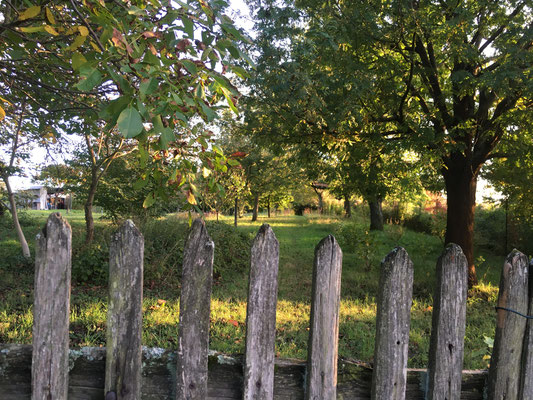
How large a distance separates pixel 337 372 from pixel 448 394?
48cm

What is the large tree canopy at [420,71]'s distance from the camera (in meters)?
5.77

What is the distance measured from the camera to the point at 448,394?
65.8 inches

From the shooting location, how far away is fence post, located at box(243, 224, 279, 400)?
1.58 m

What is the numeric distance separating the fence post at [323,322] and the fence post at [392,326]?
0.63 feet

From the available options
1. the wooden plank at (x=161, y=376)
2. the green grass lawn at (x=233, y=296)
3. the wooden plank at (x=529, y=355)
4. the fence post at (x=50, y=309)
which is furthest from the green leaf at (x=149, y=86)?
the green grass lawn at (x=233, y=296)

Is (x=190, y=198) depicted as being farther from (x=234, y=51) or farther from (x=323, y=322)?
(x=323, y=322)

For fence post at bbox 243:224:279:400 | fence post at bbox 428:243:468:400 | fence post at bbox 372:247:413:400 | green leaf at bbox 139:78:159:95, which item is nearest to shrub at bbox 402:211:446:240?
fence post at bbox 428:243:468:400

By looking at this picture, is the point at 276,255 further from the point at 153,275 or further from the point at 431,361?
the point at 153,275

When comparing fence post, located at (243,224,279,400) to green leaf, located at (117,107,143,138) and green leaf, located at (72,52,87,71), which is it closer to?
green leaf, located at (117,107,143,138)

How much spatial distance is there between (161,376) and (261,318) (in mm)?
481

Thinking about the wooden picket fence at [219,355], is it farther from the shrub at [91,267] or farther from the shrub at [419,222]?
the shrub at [419,222]

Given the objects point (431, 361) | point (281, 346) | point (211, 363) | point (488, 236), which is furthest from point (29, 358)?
point (488, 236)

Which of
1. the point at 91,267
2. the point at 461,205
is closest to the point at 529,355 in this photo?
the point at 461,205

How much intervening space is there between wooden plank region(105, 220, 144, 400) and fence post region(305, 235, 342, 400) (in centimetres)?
70
